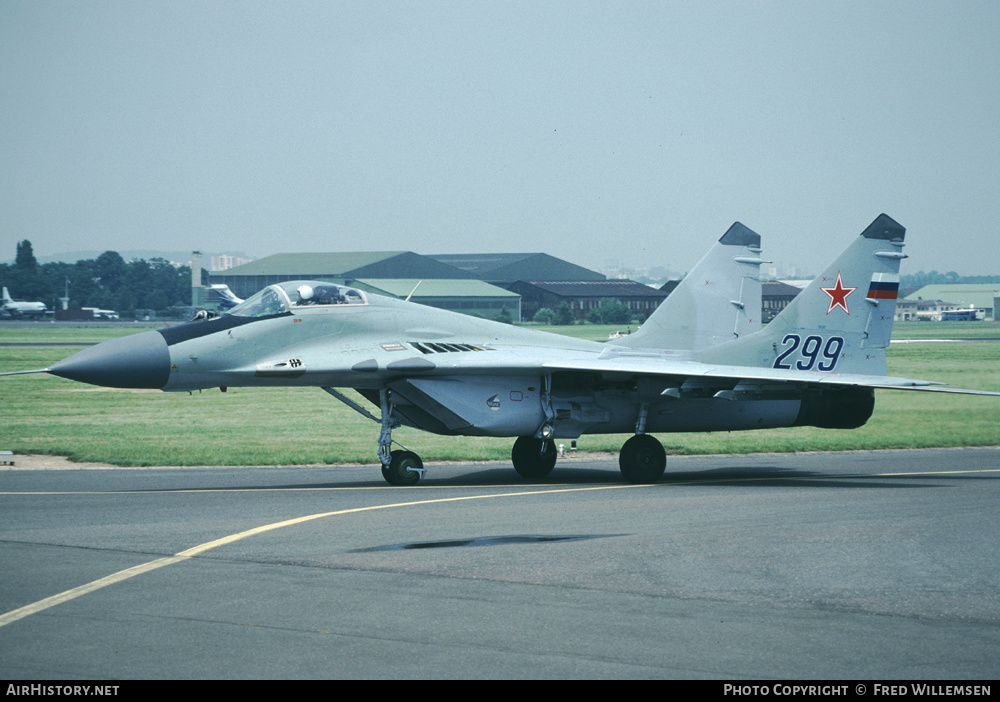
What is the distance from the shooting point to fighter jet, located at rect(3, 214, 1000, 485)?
56.0ft

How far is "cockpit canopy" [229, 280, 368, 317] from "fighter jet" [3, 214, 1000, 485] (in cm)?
3

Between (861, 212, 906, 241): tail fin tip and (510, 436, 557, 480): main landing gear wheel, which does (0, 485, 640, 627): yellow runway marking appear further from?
(861, 212, 906, 241): tail fin tip

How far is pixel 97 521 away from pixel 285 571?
4362 millimetres

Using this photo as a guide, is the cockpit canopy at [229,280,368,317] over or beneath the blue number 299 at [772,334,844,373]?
over

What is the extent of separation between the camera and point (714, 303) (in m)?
22.0

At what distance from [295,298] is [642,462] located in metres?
6.78

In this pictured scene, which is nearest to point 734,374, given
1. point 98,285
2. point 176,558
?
point 176,558

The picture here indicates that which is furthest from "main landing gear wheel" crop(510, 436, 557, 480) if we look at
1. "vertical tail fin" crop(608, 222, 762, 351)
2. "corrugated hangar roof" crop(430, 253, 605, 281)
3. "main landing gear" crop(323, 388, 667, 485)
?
"corrugated hangar roof" crop(430, 253, 605, 281)

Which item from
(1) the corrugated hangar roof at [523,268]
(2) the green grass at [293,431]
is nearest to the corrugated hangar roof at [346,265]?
(1) the corrugated hangar roof at [523,268]

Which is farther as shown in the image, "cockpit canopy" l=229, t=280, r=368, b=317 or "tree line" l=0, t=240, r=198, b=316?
"tree line" l=0, t=240, r=198, b=316

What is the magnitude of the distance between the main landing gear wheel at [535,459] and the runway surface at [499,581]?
2025mm

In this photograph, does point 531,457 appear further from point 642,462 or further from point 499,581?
point 499,581

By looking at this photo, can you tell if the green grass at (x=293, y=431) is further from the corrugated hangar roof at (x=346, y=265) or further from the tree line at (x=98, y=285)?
the tree line at (x=98, y=285)

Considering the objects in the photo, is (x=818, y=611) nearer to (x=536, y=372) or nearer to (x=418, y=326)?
(x=536, y=372)
